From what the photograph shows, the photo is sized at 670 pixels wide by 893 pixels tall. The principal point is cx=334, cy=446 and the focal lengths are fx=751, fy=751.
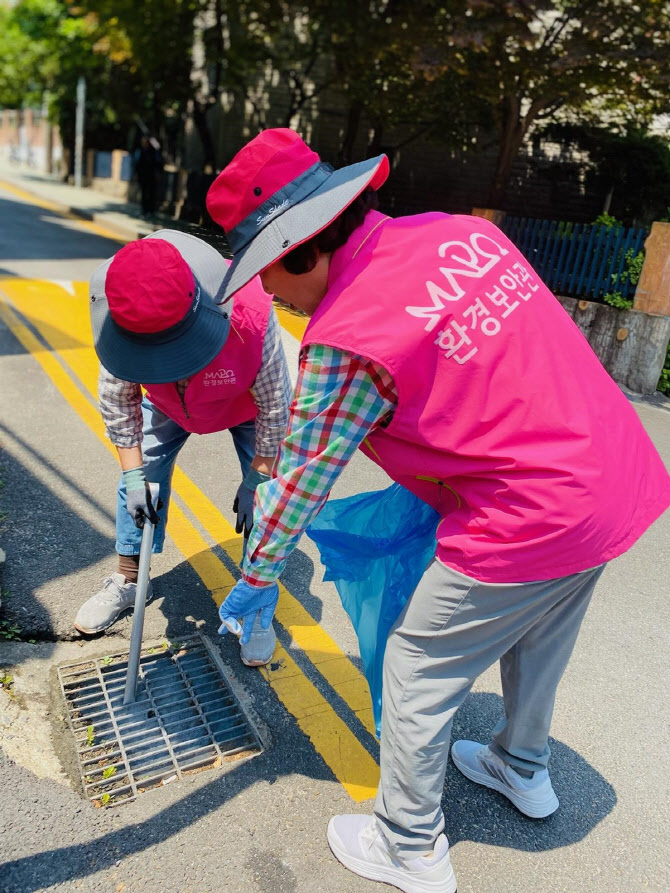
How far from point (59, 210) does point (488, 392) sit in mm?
17488

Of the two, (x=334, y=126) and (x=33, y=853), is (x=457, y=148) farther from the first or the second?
(x=33, y=853)

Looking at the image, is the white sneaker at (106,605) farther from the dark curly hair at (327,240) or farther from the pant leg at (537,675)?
the dark curly hair at (327,240)

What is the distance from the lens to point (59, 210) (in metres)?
17.0

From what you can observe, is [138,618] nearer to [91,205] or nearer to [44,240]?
[44,240]

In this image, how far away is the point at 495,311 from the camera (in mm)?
1635

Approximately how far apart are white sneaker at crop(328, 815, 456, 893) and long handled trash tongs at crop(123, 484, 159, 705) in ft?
2.68

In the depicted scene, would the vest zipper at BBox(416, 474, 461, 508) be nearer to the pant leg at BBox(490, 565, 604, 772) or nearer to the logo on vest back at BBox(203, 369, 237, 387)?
the pant leg at BBox(490, 565, 604, 772)

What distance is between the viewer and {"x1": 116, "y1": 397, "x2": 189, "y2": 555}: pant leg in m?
2.88

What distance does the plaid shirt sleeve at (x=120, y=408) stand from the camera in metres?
2.54

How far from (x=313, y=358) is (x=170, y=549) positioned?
211 cm

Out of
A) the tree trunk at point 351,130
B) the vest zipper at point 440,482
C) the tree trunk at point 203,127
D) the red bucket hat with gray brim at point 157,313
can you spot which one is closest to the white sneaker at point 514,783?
the vest zipper at point 440,482

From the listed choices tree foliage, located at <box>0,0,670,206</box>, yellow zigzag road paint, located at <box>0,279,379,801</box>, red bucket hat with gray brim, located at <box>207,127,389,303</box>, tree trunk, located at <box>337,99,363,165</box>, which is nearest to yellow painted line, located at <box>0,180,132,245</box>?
tree foliage, located at <box>0,0,670,206</box>

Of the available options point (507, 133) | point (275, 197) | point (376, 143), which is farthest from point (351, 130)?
point (275, 197)

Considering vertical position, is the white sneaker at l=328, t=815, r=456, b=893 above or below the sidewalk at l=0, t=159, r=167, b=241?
below
